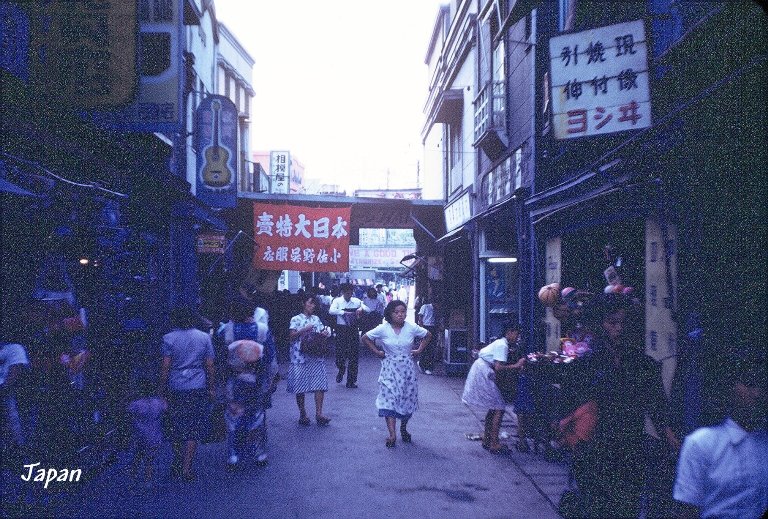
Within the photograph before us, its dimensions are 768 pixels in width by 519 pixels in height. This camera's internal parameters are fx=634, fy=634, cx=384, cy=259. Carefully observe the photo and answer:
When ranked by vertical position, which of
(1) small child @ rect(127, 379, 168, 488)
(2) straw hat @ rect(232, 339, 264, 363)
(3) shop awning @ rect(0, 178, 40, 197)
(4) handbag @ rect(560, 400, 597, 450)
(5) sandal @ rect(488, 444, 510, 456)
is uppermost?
(3) shop awning @ rect(0, 178, 40, 197)

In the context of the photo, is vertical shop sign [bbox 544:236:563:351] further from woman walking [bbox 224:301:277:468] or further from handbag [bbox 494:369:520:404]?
woman walking [bbox 224:301:277:468]

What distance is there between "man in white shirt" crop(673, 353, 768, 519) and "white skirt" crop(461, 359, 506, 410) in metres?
4.86

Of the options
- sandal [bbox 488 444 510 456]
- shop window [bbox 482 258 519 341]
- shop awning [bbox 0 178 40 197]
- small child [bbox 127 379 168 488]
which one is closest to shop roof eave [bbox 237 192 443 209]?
shop window [bbox 482 258 519 341]

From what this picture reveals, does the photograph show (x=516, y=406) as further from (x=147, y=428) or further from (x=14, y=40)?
(x=14, y=40)

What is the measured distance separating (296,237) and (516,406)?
10054 mm

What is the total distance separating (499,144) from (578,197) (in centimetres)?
511

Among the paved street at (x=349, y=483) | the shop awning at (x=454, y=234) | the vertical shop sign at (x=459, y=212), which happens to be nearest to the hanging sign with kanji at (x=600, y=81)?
the paved street at (x=349, y=483)

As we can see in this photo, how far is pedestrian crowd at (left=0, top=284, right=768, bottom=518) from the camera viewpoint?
3225 millimetres

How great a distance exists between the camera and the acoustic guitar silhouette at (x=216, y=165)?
44.8ft

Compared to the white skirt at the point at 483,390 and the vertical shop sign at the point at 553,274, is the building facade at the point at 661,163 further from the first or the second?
the white skirt at the point at 483,390

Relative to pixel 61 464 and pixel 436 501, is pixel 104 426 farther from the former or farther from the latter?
pixel 436 501

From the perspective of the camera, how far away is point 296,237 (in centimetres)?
1722

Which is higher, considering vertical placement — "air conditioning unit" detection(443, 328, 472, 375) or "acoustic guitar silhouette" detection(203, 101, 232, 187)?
"acoustic guitar silhouette" detection(203, 101, 232, 187)

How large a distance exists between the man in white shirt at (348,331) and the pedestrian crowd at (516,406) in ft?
10.00
